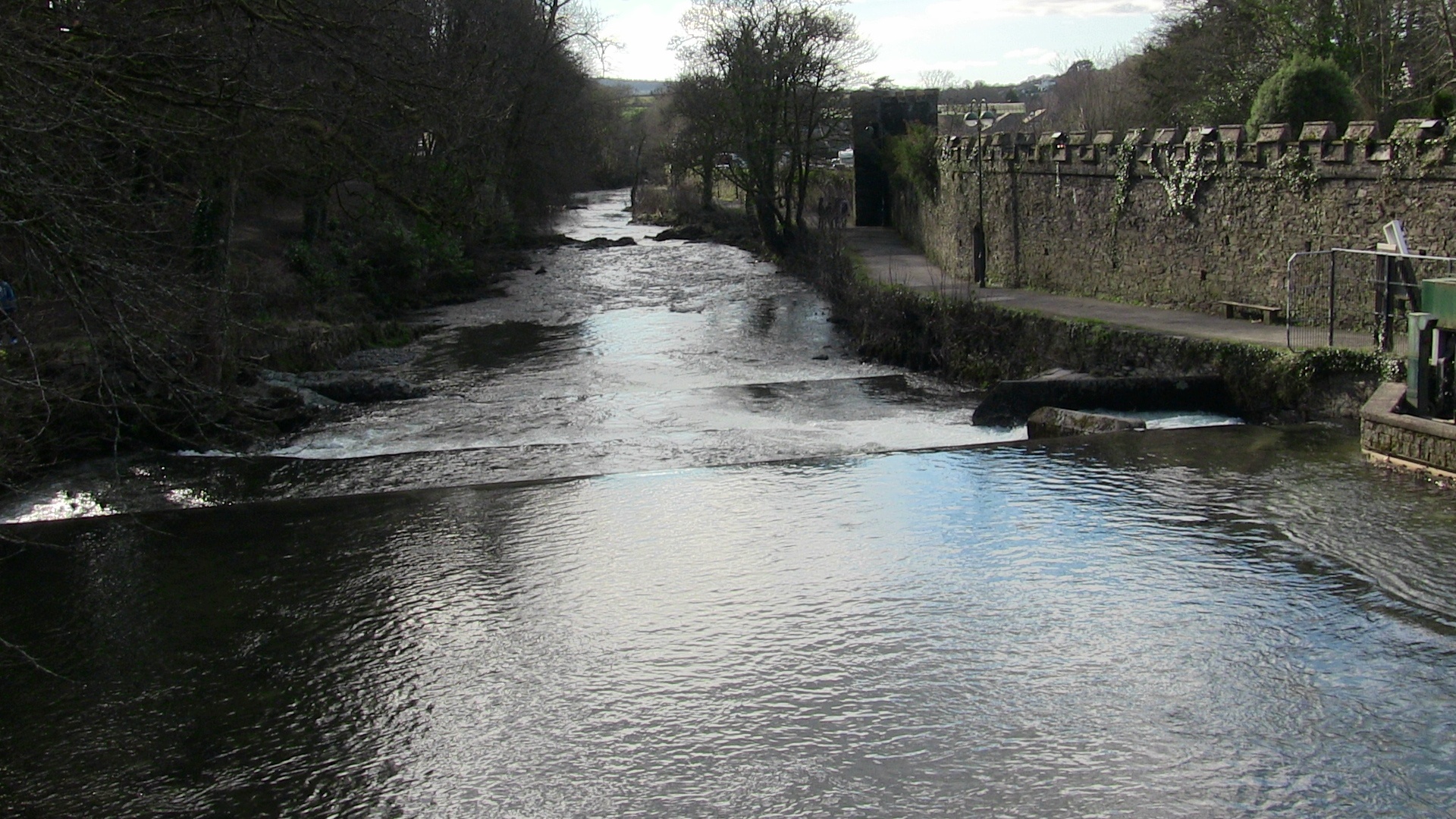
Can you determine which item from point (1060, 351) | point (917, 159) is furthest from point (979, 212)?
point (917, 159)

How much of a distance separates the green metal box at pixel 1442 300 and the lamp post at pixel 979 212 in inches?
496

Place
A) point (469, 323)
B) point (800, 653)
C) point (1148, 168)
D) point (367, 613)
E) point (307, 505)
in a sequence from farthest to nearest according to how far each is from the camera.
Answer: point (469, 323), point (1148, 168), point (307, 505), point (367, 613), point (800, 653)

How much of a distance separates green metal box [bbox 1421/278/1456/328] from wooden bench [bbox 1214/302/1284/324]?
5053 mm

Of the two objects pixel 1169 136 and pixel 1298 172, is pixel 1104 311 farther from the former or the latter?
pixel 1298 172

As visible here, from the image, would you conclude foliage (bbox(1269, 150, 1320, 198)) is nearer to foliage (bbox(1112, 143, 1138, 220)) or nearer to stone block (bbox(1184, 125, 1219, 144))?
stone block (bbox(1184, 125, 1219, 144))

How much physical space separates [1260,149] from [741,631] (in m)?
11.9

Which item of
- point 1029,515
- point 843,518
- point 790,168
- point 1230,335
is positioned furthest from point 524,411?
point 790,168

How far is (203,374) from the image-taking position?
16.0m

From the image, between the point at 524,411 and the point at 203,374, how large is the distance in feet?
13.5

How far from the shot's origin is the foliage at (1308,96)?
707 inches

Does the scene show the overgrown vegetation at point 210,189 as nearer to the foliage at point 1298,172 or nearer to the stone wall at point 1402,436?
the stone wall at point 1402,436

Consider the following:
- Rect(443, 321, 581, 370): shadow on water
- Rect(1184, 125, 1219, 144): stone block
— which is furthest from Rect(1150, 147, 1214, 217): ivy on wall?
Rect(443, 321, 581, 370): shadow on water

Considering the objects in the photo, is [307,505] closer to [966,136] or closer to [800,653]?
[800,653]

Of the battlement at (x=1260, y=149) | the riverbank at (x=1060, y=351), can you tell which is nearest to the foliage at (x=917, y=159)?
the riverbank at (x=1060, y=351)
